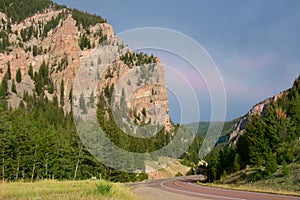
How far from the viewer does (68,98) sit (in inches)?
6289

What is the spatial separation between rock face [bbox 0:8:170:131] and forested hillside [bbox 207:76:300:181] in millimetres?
67745

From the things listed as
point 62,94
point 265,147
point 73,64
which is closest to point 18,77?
point 62,94

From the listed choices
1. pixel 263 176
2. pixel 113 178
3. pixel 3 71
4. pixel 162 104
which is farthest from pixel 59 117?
pixel 263 176

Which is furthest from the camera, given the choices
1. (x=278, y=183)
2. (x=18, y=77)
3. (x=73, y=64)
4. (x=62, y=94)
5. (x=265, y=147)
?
(x=73, y=64)

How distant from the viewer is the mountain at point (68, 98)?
52406 mm

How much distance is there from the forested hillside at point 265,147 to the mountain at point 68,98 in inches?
642

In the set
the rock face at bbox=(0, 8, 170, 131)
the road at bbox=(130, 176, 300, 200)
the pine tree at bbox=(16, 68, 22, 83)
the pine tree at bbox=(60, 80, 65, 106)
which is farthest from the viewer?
the pine tree at bbox=(16, 68, 22, 83)

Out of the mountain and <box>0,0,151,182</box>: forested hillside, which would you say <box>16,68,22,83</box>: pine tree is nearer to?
<box>0,0,151,182</box>: forested hillside

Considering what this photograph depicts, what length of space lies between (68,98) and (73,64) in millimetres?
22019

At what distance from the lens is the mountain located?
52.4 m

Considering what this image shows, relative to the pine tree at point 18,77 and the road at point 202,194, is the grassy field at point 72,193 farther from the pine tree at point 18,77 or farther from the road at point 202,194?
the pine tree at point 18,77

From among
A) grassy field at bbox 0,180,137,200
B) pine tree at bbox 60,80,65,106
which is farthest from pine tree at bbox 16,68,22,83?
grassy field at bbox 0,180,137,200

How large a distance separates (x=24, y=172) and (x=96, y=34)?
500ft

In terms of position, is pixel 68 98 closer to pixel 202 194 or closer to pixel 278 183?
pixel 278 183
